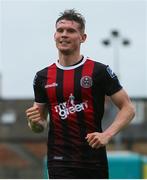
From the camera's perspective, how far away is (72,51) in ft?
20.0

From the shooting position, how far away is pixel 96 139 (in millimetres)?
5863

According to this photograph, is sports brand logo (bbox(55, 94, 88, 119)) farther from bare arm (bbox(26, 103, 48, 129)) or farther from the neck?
the neck

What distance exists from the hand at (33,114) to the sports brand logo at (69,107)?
0.49ft

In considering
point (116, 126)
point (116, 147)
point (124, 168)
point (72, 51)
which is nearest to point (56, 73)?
point (72, 51)

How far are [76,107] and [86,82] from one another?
0.67 feet

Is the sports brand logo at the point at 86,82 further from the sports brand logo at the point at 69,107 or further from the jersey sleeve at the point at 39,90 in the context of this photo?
the jersey sleeve at the point at 39,90

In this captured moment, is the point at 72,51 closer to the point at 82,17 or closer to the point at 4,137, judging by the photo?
the point at 82,17

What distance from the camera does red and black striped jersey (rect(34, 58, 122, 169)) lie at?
6082mm

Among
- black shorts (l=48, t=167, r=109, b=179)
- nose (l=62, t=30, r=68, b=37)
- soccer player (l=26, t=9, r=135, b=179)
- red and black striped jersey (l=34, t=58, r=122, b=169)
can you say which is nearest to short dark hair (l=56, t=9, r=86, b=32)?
soccer player (l=26, t=9, r=135, b=179)

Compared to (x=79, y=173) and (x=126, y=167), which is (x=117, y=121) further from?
(x=126, y=167)

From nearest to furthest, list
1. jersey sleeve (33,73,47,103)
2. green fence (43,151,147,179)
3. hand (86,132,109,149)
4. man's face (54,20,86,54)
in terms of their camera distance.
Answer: hand (86,132,109,149) → man's face (54,20,86,54) → jersey sleeve (33,73,47,103) → green fence (43,151,147,179)

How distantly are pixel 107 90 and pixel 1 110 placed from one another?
37.7 meters

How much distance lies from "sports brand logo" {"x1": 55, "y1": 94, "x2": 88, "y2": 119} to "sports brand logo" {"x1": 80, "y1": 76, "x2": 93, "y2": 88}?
0.40 feet

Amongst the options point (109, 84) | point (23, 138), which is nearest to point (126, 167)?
point (109, 84)
